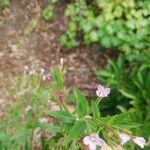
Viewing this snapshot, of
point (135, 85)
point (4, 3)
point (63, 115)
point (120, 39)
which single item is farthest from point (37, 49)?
point (63, 115)

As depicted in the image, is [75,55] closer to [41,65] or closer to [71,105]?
[41,65]

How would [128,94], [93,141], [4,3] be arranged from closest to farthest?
1. [93,141]
2. [128,94]
3. [4,3]

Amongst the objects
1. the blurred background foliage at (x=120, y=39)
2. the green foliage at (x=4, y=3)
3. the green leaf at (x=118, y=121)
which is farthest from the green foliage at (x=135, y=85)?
the green leaf at (x=118, y=121)

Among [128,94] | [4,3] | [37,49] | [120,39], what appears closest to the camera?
[128,94]

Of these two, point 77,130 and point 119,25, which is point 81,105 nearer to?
point 77,130

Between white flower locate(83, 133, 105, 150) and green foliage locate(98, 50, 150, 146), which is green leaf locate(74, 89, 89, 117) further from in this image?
green foliage locate(98, 50, 150, 146)

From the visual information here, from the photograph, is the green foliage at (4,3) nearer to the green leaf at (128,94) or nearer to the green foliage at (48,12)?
the green foliage at (48,12)

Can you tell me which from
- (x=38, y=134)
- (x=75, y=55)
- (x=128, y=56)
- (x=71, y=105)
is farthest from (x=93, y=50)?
(x=38, y=134)
